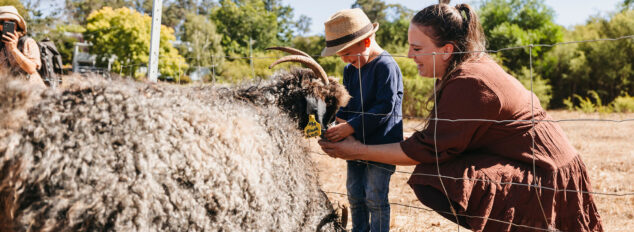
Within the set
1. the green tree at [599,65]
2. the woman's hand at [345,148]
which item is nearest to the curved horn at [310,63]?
the woman's hand at [345,148]

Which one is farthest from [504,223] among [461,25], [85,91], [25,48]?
[25,48]

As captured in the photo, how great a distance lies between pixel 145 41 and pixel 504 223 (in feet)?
82.5

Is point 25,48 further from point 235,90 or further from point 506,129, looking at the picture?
point 506,129

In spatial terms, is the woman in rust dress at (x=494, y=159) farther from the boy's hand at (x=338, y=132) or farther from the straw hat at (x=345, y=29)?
the straw hat at (x=345, y=29)

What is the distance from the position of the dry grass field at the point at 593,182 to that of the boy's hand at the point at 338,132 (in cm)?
38

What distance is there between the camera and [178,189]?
1920 mm

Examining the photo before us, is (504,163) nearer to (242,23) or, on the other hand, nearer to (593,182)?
(593,182)

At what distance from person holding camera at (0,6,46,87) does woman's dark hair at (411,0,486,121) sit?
3823 millimetres

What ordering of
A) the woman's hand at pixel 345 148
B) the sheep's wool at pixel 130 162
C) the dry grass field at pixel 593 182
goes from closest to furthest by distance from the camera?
the sheep's wool at pixel 130 162, the woman's hand at pixel 345 148, the dry grass field at pixel 593 182

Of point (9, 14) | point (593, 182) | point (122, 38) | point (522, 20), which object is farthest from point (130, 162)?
point (522, 20)

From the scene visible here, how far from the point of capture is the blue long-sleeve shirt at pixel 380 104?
319 cm

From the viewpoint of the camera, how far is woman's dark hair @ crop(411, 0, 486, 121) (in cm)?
241

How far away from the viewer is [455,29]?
2434mm

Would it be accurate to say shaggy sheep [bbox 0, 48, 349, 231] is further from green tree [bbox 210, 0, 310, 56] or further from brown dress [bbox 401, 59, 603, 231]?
green tree [bbox 210, 0, 310, 56]
